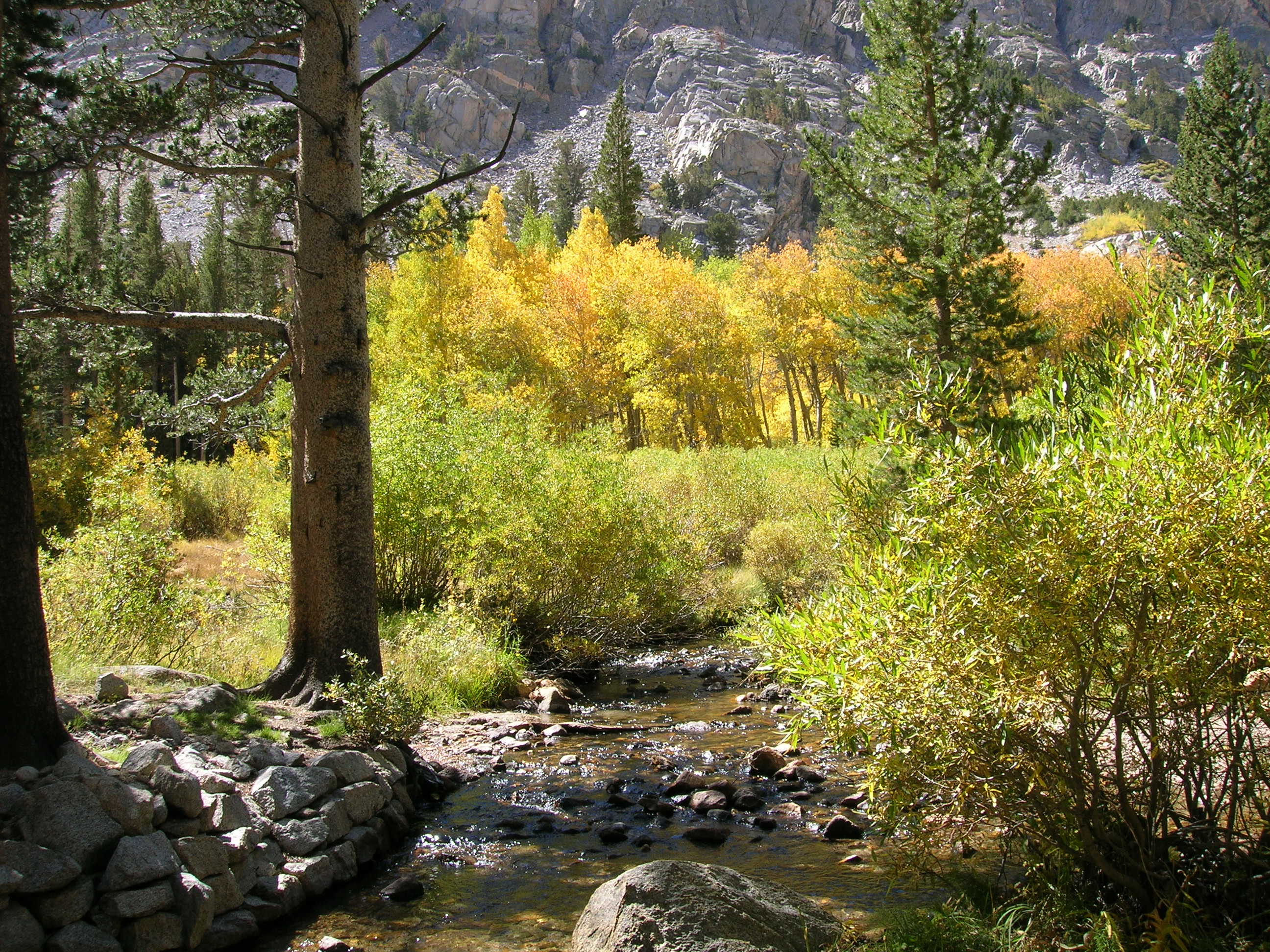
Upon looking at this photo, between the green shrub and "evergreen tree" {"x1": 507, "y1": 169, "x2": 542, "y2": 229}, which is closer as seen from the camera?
the green shrub

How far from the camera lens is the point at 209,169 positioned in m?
7.16

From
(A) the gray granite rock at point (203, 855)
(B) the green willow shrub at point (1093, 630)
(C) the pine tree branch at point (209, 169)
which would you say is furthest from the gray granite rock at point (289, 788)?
(C) the pine tree branch at point (209, 169)

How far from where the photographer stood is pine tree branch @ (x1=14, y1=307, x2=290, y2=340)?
22.6ft

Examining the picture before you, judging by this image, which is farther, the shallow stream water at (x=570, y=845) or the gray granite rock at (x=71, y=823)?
the shallow stream water at (x=570, y=845)

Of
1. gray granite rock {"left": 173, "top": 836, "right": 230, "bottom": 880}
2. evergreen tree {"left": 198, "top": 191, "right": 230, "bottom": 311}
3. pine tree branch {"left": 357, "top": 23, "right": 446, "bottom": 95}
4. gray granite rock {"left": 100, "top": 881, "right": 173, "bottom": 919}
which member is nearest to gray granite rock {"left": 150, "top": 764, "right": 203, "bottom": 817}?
gray granite rock {"left": 173, "top": 836, "right": 230, "bottom": 880}

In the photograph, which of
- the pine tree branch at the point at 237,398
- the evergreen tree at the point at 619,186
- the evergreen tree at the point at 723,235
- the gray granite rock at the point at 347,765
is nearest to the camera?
the gray granite rock at the point at 347,765

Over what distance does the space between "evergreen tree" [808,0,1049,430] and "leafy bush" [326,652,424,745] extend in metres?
13.7

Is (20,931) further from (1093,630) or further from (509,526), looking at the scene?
(509,526)

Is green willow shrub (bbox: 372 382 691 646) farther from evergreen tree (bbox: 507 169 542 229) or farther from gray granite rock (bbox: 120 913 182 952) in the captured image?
evergreen tree (bbox: 507 169 542 229)

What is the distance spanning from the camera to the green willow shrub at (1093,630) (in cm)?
311

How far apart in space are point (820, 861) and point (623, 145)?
2057 inches

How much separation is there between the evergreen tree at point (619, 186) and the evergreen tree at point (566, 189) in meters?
17.3

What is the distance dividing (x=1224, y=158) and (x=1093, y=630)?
30.3 m

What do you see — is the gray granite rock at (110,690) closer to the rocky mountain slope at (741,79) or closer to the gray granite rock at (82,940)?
the gray granite rock at (82,940)
